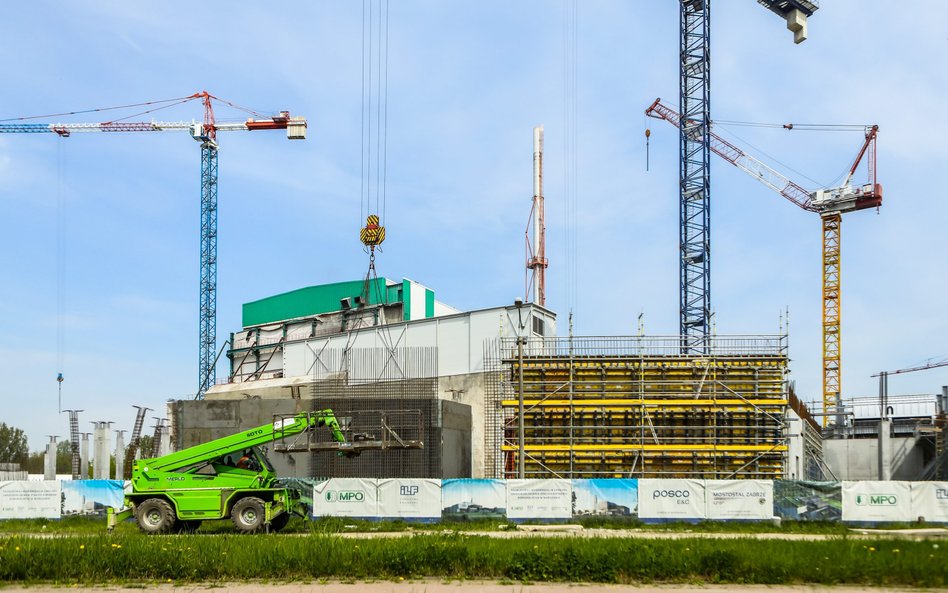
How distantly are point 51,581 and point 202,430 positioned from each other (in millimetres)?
23927

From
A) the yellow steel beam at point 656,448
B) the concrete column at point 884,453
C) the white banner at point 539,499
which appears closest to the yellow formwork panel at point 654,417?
the yellow steel beam at point 656,448

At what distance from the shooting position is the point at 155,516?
26094mm

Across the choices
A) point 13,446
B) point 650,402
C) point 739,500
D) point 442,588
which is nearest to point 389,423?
point 650,402

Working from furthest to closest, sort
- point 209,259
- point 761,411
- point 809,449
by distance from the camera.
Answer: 1. point 209,259
2. point 809,449
3. point 761,411

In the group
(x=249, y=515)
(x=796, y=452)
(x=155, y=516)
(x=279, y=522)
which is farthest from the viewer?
(x=796, y=452)

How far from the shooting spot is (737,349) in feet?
132

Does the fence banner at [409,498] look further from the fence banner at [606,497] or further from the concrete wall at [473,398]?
the concrete wall at [473,398]

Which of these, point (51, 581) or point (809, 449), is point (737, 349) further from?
point (51, 581)

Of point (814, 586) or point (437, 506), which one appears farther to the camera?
point (437, 506)

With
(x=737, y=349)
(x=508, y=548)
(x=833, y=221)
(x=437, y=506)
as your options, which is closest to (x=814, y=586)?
(x=508, y=548)

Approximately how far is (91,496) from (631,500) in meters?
17.6

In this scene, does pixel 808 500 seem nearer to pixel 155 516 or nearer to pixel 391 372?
pixel 155 516

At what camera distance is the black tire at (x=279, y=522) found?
86.8 ft

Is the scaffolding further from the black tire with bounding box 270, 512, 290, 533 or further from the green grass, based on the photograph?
the green grass
